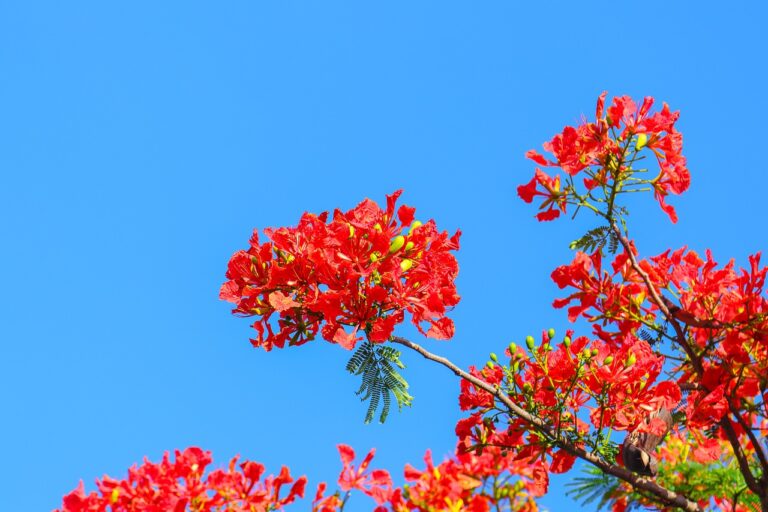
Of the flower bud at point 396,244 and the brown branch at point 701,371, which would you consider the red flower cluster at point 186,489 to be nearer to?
the flower bud at point 396,244

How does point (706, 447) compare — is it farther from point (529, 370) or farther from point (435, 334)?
point (435, 334)

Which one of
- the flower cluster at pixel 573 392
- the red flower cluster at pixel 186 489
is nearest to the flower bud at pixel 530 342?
the flower cluster at pixel 573 392

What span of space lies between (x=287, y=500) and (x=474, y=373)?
1.24 meters

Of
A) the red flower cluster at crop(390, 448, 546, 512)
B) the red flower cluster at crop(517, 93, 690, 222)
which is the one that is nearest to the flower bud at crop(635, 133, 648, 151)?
the red flower cluster at crop(517, 93, 690, 222)

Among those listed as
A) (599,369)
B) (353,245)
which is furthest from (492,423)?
(353,245)

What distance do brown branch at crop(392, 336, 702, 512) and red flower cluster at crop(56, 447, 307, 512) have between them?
0.81 metres

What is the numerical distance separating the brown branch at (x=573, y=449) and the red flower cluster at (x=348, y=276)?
0.19m

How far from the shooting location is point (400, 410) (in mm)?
4012

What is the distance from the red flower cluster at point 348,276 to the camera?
12.7ft

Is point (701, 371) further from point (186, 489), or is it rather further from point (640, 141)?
point (186, 489)

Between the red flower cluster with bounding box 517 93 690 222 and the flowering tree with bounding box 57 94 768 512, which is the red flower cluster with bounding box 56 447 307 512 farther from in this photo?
the red flower cluster with bounding box 517 93 690 222

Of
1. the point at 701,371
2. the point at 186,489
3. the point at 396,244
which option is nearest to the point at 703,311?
the point at 701,371

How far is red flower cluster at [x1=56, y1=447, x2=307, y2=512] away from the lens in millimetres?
3918

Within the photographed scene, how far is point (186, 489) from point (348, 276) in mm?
1308
